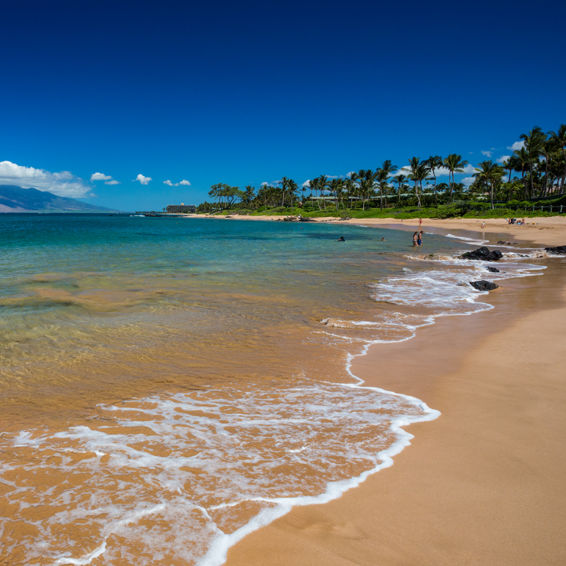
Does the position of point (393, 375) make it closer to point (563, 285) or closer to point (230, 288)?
point (230, 288)

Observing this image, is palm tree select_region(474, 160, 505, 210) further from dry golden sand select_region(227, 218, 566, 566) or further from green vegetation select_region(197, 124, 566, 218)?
dry golden sand select_region(227, 218, 566, 566)

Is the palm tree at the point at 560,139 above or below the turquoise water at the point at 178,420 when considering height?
above

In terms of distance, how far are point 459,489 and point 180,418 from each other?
122 inches

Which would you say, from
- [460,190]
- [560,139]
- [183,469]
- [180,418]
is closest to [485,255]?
[180,418]

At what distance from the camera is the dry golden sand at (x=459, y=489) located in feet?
8.50

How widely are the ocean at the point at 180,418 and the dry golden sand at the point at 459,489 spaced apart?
0.23m

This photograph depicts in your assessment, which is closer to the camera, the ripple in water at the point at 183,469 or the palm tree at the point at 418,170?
the ripple in water at the point at 183,469

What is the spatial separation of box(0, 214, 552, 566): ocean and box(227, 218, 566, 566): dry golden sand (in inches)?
9.1

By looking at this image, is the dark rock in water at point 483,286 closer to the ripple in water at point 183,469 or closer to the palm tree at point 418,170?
the ripple in water at point 183,469

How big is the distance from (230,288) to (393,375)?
29.7 ft

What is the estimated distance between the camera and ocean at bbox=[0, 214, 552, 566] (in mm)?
2867

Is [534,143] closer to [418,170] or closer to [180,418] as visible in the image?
[418,170]

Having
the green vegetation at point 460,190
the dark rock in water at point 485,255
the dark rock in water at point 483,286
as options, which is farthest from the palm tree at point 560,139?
the dark rock in water at point 483,286

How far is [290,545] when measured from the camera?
2.66m
